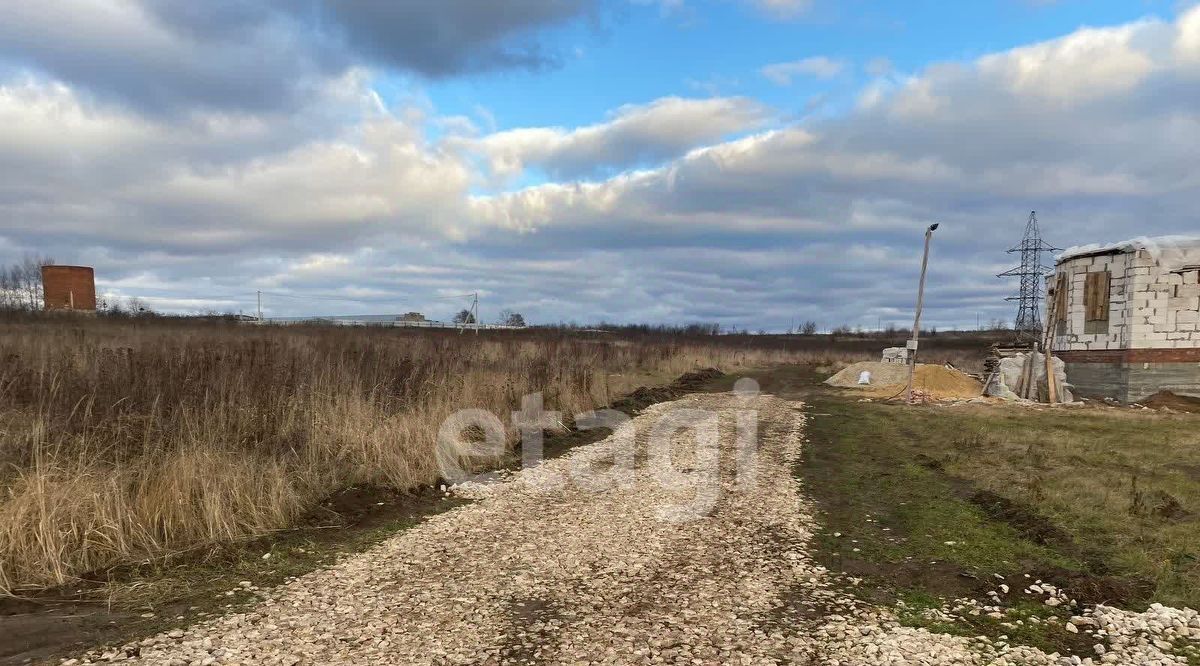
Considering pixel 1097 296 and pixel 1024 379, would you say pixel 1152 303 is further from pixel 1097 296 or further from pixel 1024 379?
pixel 1024 379

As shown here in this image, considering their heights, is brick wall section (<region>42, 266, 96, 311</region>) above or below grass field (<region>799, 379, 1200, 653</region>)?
above

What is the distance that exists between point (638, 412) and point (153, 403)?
11334 mm

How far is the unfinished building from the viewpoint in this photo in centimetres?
1806

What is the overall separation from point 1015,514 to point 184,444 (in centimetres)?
959

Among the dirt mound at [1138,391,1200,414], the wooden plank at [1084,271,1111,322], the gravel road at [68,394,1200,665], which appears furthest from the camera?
the wooden plank at [1084,271,1111,322]

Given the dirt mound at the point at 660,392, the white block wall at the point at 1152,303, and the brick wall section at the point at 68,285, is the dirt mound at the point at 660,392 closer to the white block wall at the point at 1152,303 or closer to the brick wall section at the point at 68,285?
A: the white block wall at the point at 1152,303

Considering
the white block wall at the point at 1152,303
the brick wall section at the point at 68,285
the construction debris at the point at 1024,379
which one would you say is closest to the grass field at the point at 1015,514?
the white block wall at the point at 1152,303

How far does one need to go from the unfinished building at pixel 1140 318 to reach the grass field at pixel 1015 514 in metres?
4.72

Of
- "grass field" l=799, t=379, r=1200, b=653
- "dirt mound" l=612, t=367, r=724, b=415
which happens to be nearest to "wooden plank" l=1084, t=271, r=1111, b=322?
"grass field" l=799, t=379, r=1200, b=653

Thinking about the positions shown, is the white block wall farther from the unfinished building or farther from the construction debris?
the construction debris

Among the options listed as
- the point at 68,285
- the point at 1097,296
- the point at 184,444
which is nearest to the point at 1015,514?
the point at 184,444

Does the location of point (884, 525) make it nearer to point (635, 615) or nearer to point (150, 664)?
point (635, 615)

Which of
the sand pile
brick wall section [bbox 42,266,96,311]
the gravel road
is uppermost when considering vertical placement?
brick wall section [bbox 42,266,96,311]

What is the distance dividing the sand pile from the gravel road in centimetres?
1854
